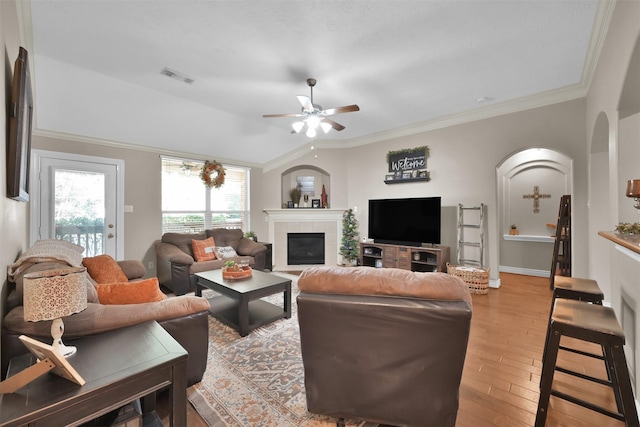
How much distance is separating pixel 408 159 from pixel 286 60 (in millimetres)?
3193

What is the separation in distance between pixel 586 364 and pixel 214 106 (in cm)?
537

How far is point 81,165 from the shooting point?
4098mm

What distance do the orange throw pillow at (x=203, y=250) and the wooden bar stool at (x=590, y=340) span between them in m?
4.51

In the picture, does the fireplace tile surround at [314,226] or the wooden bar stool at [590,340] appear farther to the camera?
the fireplace tile surround at [314,226]

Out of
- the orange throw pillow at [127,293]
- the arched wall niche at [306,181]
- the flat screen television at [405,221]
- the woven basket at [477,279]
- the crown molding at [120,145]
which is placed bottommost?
the woven basket at [477,279]

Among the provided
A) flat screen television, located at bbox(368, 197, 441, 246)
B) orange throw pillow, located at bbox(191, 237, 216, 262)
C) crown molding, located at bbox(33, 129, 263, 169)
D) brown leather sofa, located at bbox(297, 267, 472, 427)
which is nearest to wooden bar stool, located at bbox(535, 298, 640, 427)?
brown leather sofa, located at bbox(297, 267, 472, 427)

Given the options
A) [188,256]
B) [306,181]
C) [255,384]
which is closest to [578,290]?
[255,384]

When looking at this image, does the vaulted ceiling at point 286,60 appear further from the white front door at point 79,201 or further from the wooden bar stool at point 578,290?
the wooden bar stool at point 578,290

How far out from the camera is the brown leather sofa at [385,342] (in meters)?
1.33

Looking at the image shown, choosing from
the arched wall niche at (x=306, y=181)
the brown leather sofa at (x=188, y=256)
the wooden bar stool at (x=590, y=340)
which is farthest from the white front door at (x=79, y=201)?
the wooden bar stool at (x=590, y=340)

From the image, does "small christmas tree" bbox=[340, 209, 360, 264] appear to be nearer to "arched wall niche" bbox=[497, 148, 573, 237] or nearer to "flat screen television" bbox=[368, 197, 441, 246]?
"flat screen television" bbox=[368, 197, 441, 246]

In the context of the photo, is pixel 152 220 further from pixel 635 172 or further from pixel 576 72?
pixel 576 72

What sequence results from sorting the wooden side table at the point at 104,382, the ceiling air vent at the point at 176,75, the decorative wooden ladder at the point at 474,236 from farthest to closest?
1. the decorative wooden ladder at the point at 474,236
2. the ceiling air vent at the point at 176,75
3. the wooden side table at the point at 104,382

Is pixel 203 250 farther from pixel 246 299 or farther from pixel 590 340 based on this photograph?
pixel 590 340
